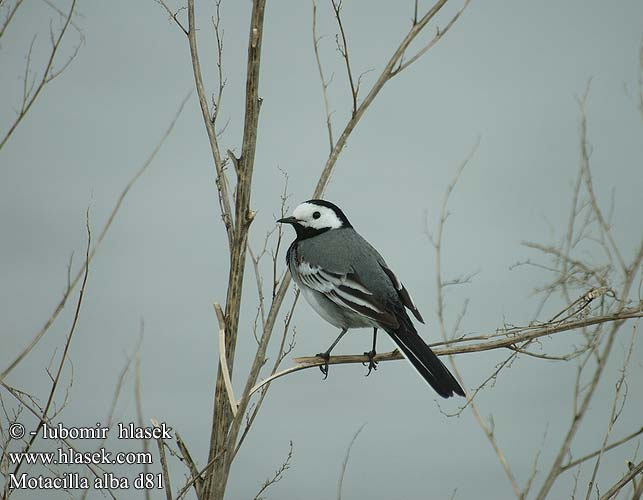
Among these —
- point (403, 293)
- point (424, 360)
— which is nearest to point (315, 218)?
point (403, 293)

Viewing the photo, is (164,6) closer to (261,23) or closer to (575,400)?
(261,23)

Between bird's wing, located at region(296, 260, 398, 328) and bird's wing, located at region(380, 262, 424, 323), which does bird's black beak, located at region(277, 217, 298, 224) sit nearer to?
bird's wing, located at region(296, 260, 398, 328)

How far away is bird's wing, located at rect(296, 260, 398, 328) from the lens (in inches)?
82.1

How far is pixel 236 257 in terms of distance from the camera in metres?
1.91

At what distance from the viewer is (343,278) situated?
2.23 meters

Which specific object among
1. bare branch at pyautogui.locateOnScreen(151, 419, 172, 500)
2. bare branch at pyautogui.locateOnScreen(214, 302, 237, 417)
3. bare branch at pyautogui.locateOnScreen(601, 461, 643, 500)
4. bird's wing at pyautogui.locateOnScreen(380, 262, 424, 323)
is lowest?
bare branch at pyautogui.locateOnScreen(601, 461, 643, 500)

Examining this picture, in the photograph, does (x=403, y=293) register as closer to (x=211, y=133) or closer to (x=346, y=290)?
(x=346, y=290)

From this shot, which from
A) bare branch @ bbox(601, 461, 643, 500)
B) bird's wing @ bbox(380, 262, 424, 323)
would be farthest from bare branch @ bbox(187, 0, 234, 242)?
bare branch @ bbox(601, 461, 643, 500)

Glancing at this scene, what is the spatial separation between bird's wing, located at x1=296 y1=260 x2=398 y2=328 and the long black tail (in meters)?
0.04

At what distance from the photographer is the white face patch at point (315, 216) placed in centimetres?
234

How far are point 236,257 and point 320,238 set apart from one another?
53 cm

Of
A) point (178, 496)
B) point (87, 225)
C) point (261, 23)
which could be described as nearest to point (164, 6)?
point (261, 23)

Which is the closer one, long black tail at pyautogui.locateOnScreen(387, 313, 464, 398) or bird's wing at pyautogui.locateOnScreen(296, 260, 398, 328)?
long black tail at pyautogui.locateOnScreen(387, 313, 464, 398)

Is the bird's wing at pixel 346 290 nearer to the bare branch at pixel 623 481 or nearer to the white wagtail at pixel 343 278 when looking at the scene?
the white wagtail at pixel 343 278
